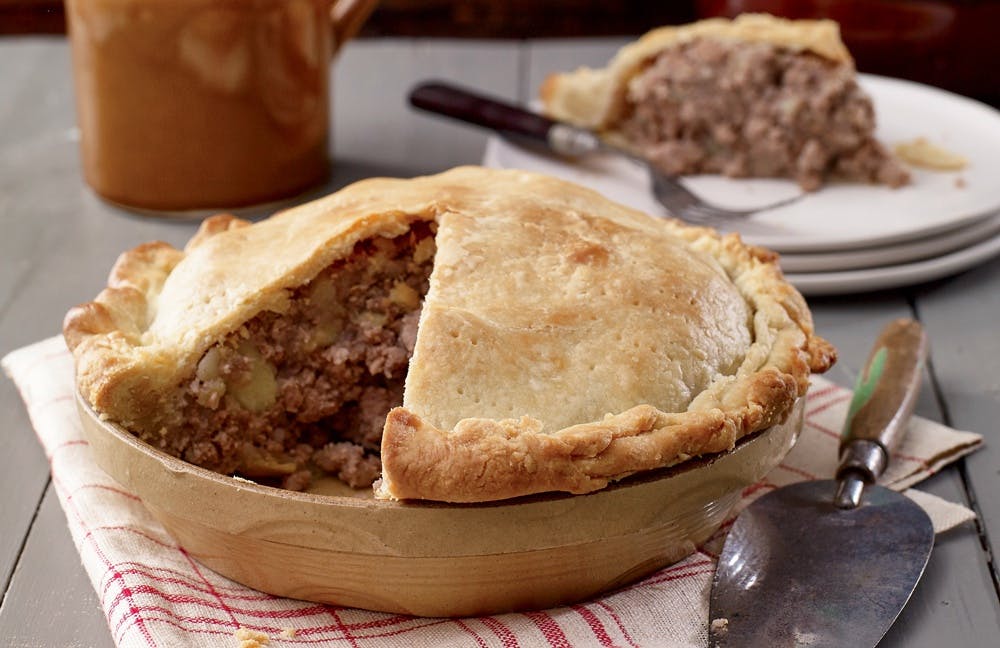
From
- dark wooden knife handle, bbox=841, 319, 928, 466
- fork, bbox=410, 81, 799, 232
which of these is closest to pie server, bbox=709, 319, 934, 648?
dark wooden knife handle, bbox=841, 319, 928, 466

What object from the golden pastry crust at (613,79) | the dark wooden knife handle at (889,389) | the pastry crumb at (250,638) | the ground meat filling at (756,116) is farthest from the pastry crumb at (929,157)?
the pastry crumb at (250,638)

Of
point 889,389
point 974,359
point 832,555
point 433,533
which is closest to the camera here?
point 433,533

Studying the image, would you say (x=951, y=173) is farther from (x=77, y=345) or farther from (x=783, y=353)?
(x=77, y=345)

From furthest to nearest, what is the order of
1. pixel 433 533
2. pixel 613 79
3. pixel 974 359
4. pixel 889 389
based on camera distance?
1. pixel 613 79
2. pixel 974 359
3. pixel 889 389
4. pixel 433 533

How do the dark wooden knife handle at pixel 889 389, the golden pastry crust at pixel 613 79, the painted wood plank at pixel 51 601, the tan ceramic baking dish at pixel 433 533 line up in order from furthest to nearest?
the golden pastry crust at pixel 613 79 → the dark wooden knife handle at pixel 889 389 → the painted wood plank at pixel 51 601 → the tan ceramic baking dish at pixel 433 533

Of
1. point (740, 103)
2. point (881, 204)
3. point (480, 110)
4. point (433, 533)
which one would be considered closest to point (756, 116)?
point (740, 103)

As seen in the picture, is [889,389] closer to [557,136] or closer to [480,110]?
[557,136]

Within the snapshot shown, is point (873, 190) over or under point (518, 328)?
under

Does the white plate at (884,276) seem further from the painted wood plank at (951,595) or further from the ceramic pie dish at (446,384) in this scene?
the ceramic pie dish at (446,384)
